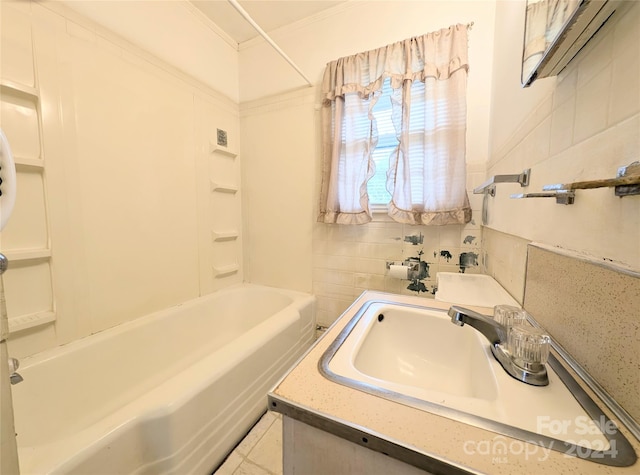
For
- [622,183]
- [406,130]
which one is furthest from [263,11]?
[622,183]

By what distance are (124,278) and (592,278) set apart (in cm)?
191

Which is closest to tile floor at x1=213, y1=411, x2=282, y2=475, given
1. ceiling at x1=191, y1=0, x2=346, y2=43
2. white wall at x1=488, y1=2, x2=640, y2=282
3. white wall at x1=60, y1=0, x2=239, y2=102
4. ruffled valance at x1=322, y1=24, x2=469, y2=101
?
white wall at x1=488, y1=2, x2=640, y2=282

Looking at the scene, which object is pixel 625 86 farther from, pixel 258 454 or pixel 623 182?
pixel 258 454

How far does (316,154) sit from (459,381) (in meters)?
1.63

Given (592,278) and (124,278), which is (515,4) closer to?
(592,278)

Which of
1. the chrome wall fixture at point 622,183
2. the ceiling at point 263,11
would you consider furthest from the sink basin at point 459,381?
the ceiling at point 263,11

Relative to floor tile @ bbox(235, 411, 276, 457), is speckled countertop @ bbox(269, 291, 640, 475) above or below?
above

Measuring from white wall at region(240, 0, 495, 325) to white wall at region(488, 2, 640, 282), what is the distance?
2.24ft

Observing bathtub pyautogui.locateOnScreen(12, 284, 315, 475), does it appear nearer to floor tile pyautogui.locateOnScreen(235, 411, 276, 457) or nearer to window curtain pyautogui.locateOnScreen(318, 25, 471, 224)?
floor tile pyautogui.locateOnScreen(235, 411, 276, 457)

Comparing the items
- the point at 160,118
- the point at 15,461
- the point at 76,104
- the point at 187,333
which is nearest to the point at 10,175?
the point at 15,461

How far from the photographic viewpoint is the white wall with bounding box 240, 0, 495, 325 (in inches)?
55.9

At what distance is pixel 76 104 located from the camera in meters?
1.16

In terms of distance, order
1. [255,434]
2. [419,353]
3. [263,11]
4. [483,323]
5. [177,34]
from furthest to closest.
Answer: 1. [263,11]
2. [177,34]
3. [255,434]
4. [419,353]
5. [483,323]

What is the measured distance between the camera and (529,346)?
18.4 inches
